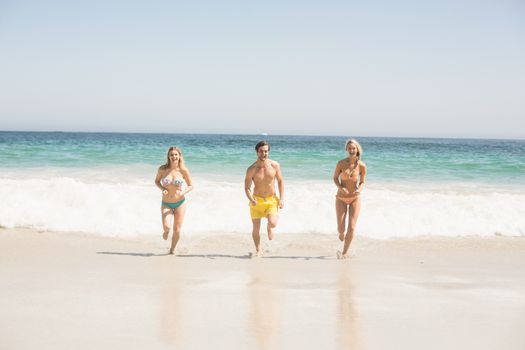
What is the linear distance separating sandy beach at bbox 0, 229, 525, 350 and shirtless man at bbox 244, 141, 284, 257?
492 millimetres

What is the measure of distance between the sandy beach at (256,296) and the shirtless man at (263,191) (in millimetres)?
492

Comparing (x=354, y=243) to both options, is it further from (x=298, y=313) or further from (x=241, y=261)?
(x=298, y=313)

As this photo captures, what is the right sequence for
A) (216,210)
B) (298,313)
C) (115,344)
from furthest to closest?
1. (216,210)
2. (298,313)
3. (115,344)

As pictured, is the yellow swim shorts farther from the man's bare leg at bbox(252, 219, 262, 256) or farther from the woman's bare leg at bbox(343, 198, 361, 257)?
the woman's bare leg at bbox(343, 198, 361, 257)

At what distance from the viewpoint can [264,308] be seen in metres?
4.38

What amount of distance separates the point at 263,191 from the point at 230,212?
9.76ft

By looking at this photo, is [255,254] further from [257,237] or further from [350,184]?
[350,184]

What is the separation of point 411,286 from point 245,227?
13.9 feet

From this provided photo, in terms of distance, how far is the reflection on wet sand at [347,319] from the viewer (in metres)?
3.67

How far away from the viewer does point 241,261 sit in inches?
249

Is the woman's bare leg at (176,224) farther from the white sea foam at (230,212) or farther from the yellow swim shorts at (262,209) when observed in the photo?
the white sea foam at (230,212)

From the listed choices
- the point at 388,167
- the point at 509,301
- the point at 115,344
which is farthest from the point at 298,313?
the point at 388,167

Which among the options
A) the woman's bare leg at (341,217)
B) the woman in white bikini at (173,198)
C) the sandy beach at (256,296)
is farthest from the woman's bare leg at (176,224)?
the woman's bare leg at (341,217)

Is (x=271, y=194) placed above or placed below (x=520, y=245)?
above
